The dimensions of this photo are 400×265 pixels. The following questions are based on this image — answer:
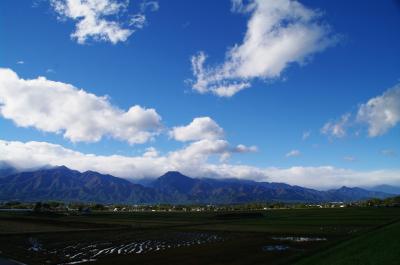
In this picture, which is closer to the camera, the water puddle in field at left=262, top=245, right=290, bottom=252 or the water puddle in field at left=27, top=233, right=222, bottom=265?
the water puddle in field at left=27, top=233, right=222, bottom=265

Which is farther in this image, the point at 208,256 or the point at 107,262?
the point at 208,256

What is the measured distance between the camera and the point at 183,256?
4450cm

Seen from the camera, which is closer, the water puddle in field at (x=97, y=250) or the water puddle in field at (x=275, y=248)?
the water puddle in field at (x=97, y=250)

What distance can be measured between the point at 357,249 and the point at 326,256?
2.52m

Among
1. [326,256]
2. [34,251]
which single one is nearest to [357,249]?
[326,256]

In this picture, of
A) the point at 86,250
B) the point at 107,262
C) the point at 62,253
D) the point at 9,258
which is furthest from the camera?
the point at 86,250

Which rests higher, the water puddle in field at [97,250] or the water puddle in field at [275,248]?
the water puddle in field at [275,248]

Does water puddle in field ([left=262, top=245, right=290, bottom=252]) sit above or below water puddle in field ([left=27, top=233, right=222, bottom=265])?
above

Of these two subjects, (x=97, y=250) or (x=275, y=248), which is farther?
(x=97, y=250)

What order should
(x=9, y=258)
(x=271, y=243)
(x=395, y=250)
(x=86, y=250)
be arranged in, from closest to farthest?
(x=395, y=250) < (x=9, y=258) < (x=86, y=250) < (x=271, y=243)

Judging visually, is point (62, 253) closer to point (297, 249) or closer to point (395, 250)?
point (297, 249)

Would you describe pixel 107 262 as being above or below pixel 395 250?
below

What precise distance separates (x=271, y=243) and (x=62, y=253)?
26.7m

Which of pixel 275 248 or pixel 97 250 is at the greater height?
pixel 275 248
